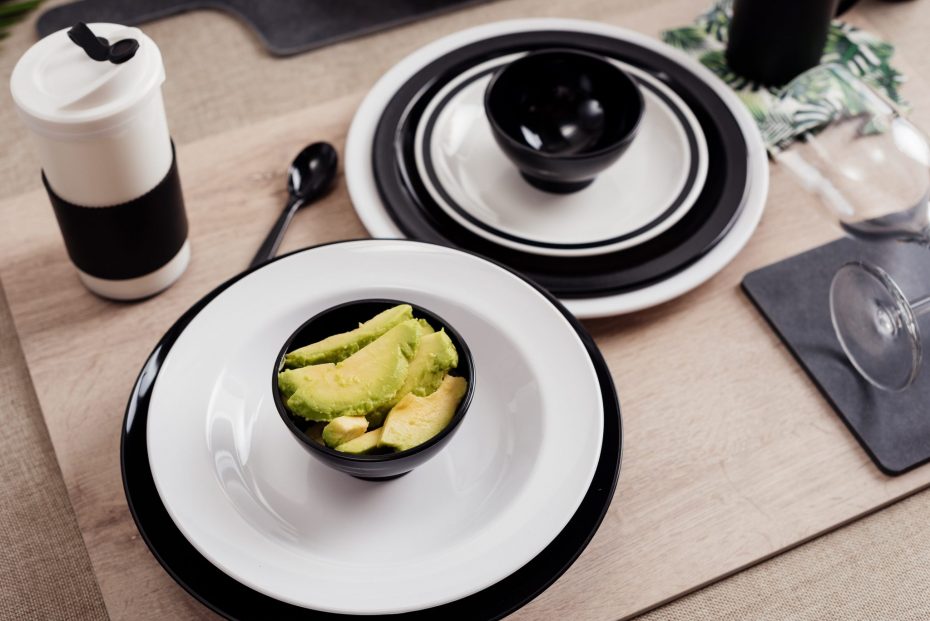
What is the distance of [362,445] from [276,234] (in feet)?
1.07

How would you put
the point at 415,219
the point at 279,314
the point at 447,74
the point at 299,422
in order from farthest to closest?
the point at 447,74 < the point at 415,219 < the point at 279,314 < the point at 299,422

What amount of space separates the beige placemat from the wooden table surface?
48mm

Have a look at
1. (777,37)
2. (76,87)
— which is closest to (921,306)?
(777,37)

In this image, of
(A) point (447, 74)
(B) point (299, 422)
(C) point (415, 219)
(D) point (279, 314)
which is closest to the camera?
(B) point (299, 422)

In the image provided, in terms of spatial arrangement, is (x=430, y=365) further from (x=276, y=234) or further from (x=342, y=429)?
(x=276, y=234)

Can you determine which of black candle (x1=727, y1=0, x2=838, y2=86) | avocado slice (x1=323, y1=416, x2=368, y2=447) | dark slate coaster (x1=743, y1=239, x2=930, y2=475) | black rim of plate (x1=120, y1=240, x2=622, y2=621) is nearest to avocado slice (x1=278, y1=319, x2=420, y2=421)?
avocado slice (x1=323, y1=416, x2=368, y2=447)

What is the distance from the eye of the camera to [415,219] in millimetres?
840

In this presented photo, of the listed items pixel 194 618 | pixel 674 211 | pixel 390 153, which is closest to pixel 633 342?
pixel 674 211

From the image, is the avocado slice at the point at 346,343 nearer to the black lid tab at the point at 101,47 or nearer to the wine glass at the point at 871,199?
the black lid tab at the point at 101,47

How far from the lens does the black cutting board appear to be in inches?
46.6

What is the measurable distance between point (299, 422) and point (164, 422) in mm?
111

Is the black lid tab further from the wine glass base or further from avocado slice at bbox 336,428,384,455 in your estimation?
the wine glass base

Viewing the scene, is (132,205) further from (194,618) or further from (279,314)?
(194,618)

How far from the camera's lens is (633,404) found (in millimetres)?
772
